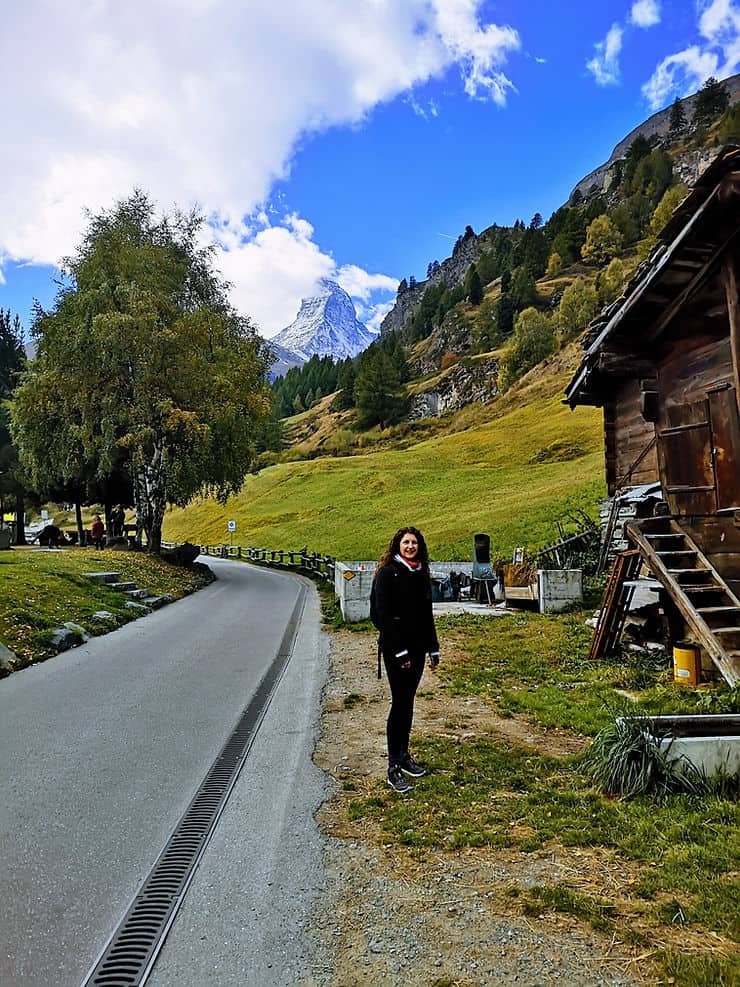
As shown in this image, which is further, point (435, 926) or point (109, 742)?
point (109, 742)

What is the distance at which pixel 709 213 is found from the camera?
7.93 m

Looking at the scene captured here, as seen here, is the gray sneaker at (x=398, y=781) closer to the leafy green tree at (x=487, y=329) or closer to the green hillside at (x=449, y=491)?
the green hillside at (x=449, y=491)

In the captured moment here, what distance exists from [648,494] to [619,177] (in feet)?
569

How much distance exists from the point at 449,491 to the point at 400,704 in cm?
4594

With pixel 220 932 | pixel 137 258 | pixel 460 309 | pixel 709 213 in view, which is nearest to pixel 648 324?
pixel 709 213

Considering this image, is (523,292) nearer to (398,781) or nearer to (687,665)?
(687,665)

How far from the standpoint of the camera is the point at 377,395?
10775 cm

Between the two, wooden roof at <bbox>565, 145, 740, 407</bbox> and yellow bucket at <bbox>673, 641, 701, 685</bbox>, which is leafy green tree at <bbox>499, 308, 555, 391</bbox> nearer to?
wooden roof at <bbox>565, 145, 740, 407</bbox>

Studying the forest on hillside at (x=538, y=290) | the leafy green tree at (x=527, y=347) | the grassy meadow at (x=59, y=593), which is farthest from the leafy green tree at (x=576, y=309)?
the grassy meadow at (x=59, y=593)

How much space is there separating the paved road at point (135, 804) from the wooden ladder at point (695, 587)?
4582 mm

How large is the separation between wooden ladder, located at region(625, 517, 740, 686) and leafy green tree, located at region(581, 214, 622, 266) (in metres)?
133

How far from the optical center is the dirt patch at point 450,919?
294cm

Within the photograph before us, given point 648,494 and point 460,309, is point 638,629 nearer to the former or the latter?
point 648,494

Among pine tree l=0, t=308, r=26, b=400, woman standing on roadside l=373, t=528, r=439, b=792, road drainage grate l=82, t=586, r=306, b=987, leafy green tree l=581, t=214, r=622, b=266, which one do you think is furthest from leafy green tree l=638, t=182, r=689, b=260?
road drainage grate l=82, t=586, r=306, b=987
